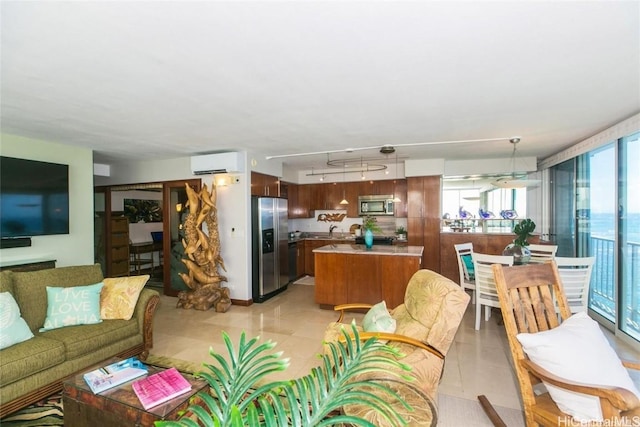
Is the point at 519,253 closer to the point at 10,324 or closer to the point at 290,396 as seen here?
the point at 290,396

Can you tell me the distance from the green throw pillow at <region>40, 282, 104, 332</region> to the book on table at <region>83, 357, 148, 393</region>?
980 millimetres

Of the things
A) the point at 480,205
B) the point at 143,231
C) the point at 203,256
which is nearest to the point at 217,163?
the point at 203,256

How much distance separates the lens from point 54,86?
220 cm

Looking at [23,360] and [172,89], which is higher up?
[172,89]

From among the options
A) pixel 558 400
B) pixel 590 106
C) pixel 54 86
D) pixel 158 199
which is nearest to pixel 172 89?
pixel 54 86

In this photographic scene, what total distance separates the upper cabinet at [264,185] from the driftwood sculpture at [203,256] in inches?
26.7

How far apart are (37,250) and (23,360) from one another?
2.29 metres

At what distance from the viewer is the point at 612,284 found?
3631 millimetres

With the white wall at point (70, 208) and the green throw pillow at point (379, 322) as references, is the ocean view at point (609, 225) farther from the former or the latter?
the white wall at point (70, 208)

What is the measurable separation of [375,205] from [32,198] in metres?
5.60

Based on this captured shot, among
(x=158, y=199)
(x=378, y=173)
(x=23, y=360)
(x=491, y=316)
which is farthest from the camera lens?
(x=158, y=199)

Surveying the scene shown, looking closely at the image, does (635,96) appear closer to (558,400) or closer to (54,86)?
(558,400)

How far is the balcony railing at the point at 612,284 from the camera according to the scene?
124 inches

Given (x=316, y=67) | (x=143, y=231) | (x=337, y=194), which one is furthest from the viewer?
(x=143, y=231)
